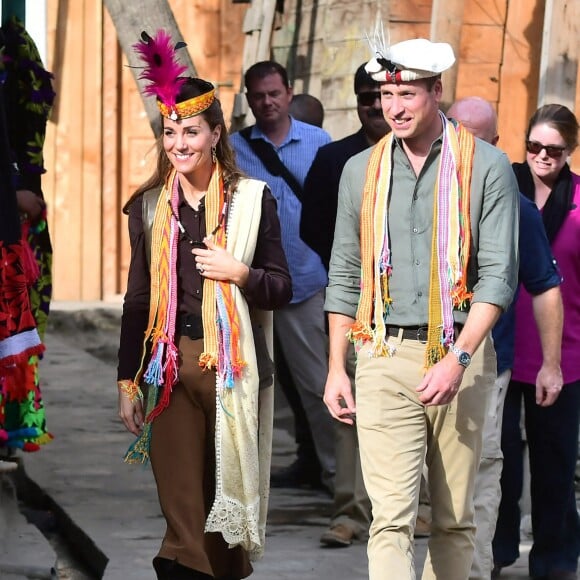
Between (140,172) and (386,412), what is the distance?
385 inches

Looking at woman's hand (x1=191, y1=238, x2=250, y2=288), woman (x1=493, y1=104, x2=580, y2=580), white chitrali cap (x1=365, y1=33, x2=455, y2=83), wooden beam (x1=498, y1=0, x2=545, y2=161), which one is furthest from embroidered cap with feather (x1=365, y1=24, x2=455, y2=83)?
wooden beam (x1=498, y1=0, x2=545, y2=161)

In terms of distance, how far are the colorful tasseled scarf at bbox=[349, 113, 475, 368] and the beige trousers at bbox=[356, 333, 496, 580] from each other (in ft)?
0.25

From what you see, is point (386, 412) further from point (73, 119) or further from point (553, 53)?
point (73, 119)

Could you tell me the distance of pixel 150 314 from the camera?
5141 millimetres

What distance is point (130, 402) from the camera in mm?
5137

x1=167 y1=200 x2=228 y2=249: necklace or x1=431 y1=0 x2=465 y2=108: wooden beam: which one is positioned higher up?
x1=431 y1=0 x2=465 y2=108: wooden beam

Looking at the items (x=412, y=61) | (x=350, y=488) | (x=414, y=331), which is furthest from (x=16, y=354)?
(x=350, y=488)

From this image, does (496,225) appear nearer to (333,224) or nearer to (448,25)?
(333,224)

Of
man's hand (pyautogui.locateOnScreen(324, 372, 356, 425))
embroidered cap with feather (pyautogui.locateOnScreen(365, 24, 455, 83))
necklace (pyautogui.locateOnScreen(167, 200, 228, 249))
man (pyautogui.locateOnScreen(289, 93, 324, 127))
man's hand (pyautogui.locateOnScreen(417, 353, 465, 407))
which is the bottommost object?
man's hand (pyautogui.locateOnScreen(324, 372, 356, 425))

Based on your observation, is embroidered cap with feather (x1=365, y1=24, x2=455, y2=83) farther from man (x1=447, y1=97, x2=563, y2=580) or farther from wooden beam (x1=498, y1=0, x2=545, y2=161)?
wooden beam (x1=498, y1=0, x2=545, y2=161)

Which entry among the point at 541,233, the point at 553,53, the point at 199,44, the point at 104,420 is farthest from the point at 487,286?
the point at 199,44

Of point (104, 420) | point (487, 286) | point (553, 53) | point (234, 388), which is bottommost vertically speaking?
point (104, 420)

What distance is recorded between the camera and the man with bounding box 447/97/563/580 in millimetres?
5523

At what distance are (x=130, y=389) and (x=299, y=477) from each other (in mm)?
2865
